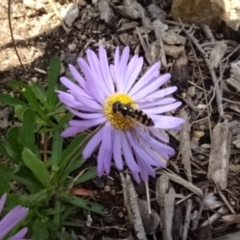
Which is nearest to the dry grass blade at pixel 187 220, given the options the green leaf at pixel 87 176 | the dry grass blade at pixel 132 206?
the dry grass blade at pixel 132 206

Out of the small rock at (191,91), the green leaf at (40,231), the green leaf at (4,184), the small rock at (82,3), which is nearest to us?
the green leaf at (4,184)

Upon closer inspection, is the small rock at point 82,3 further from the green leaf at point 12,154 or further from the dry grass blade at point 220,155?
the green leaf at point 12,154

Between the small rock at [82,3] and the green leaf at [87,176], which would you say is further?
the small rock at [82,3]

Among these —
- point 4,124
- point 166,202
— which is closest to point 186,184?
point 166,202

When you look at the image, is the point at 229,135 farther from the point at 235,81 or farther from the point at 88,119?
the point at 88,119

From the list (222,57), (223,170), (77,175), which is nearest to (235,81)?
(222,57)

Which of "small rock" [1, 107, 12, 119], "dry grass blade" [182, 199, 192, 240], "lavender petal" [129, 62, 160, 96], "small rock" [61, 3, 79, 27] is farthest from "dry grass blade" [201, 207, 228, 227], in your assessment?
"small rock" [61, 3, 79, 27]

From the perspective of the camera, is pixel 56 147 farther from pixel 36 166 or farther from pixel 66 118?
pixel 36 166
